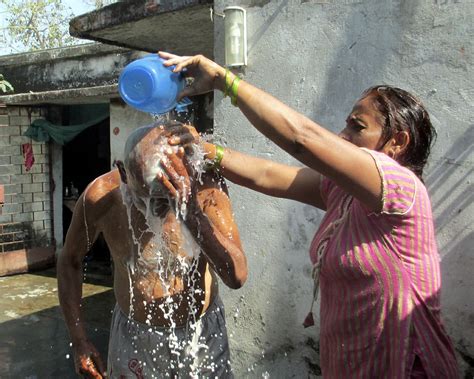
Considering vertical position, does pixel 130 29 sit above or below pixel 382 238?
above

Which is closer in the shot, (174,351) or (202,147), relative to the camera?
(202,147)

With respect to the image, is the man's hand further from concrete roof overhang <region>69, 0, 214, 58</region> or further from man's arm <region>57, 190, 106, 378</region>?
concrete roof overhang <region>69, 0, 214, 58</region>

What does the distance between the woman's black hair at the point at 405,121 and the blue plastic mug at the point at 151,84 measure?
2.20 ft

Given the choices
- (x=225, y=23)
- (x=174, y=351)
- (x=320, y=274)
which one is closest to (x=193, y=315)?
(x=174, y=351)

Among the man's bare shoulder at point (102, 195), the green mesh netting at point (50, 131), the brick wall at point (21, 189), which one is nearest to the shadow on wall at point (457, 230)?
the man's bare shoulder at point (102, 195)

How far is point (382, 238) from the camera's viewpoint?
155 cm

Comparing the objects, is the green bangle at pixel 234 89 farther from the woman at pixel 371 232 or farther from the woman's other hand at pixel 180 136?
the woman's other hand at pixel 180 136

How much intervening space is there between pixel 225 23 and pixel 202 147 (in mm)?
1620

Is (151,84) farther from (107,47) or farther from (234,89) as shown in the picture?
(107,47)

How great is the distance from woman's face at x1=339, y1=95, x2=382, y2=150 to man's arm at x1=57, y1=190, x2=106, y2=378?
1.28 metres

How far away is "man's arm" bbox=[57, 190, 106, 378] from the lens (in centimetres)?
238

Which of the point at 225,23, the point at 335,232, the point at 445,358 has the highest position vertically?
the point at 225,23

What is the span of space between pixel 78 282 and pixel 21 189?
6.68 m

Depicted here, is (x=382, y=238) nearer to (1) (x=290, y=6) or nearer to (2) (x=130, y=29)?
(1) (x=290, y=6)
